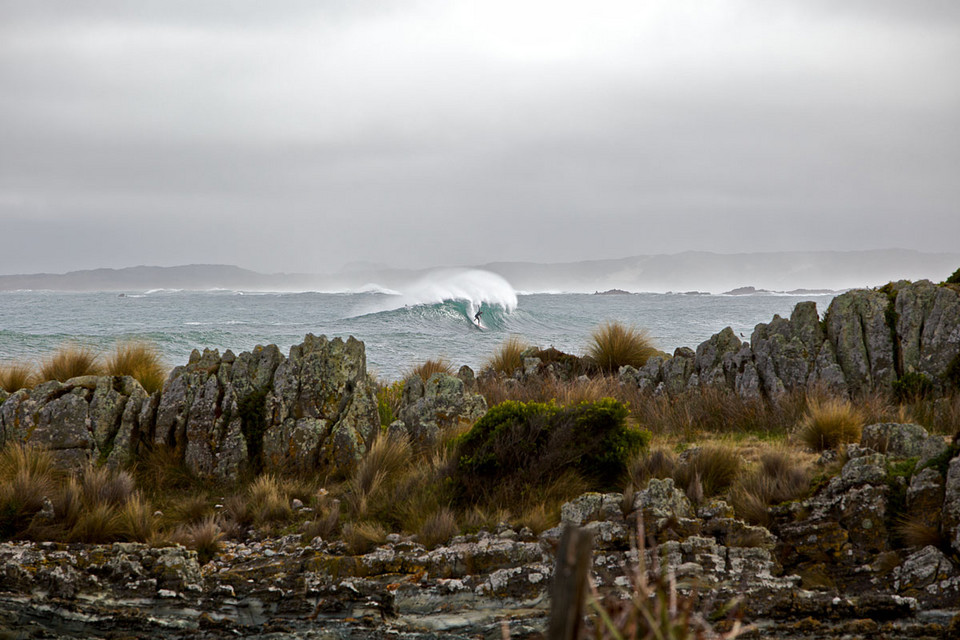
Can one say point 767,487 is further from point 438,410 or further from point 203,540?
point 203,540

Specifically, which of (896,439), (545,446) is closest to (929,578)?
(896,439)

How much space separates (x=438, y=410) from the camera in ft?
31.6

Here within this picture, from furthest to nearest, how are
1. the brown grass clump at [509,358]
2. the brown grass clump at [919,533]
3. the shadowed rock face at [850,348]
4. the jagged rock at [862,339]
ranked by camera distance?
the brown grass clump at [509,358] → the jagged rock at [862,339] → the shadowed rock face at [850,348] → the brown grass clump at [919,533]

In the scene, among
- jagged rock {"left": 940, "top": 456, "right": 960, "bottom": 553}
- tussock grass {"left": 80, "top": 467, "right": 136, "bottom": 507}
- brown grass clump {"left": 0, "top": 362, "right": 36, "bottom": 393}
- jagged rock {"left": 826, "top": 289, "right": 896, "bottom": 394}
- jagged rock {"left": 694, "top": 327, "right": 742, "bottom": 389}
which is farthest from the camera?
jagged rock {"left": 694, "top": 327, "right": 742, "bottom": 389}

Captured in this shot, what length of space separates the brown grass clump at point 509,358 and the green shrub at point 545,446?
7.09 meters

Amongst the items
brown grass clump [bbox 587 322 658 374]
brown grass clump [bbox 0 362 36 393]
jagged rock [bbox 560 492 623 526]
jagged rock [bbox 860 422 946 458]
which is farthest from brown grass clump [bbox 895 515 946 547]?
brown grass clump [bbox 0 362 36 393]

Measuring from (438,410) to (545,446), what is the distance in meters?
2.41

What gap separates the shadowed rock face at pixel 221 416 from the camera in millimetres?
8312

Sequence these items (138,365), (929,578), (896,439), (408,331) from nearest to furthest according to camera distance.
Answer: (929,578), (896,439), (138,365), (408,331)

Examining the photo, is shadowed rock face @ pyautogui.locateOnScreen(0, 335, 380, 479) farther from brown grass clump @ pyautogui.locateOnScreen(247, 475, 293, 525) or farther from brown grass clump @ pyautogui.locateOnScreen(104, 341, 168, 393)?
brown grass clump @ pyautogui.locateOnScreen(104, 341, 168, 393)

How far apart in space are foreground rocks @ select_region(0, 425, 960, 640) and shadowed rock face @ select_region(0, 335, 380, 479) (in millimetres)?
2048

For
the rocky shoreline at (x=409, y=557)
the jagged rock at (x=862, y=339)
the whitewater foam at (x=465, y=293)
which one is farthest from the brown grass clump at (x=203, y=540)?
the whitewater foam at (x=465, y=293)

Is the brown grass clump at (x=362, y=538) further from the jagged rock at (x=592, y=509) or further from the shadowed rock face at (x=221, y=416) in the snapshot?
the shadowed rock face at (x=221, y=416)

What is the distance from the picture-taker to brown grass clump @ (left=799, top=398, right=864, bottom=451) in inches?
312
